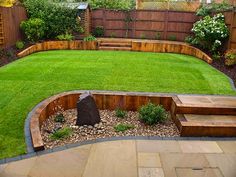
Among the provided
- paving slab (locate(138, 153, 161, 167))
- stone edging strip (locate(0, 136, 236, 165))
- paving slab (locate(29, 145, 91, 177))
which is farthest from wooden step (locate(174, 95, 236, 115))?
paving slab (locate(29, 145, 91, 177))

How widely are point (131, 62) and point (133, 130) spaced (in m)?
→ 4.77

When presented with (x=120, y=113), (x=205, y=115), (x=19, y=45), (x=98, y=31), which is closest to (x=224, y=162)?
(x=205, y=115)

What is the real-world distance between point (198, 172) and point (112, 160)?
118cm

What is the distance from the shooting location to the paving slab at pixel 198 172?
11.1 ft

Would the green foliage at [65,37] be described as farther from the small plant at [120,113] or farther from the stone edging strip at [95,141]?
the stone edging strip at [95,141]

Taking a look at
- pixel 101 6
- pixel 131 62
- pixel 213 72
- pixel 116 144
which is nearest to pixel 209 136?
pixel 116 144

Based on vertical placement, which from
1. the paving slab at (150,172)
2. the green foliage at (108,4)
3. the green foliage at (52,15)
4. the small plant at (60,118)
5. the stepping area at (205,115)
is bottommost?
the paving slab at (150,172)

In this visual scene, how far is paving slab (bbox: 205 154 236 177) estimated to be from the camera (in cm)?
346

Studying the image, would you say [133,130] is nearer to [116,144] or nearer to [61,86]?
[116,144]

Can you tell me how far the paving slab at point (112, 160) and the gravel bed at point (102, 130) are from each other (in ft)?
1.34

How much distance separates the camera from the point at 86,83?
6402 mm

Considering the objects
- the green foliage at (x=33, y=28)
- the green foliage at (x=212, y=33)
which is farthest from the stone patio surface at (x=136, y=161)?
the green foliage at (x=33, y=28)

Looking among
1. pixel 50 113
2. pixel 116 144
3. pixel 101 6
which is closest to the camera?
pixel 116 144

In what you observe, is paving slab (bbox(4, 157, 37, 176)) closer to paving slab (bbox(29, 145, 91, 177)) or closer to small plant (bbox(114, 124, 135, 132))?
paving slab (bbox(29, 145, 91, 177))
